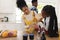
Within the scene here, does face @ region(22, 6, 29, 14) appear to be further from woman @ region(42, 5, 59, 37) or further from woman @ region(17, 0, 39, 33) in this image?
woman @ region(42, 5, 59, 37)

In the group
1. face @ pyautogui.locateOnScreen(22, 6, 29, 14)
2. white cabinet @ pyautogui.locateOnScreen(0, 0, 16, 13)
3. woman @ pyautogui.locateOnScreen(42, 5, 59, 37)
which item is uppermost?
white cabinet @ pyautogui.locateOnScreen(0, 0, 16, 13)

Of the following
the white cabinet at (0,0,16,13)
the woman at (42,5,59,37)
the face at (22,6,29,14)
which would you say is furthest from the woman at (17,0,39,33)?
the white cabinet at (0,0,16,13)

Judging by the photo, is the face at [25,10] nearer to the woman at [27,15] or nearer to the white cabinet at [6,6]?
the woman at [27,15]

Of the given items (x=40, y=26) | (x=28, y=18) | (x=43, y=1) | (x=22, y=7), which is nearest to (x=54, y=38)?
(x=40, y=26)


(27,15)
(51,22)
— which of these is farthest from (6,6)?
(51,22)

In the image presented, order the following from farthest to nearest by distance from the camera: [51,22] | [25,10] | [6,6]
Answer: [6,6]
[25,10]
[51,22]

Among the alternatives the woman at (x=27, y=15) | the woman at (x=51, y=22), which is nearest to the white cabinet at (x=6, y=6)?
the woman at (x=27, y=15)

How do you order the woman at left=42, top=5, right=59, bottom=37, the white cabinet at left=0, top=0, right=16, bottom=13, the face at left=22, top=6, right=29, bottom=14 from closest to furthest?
the woman at left=42, top=5, right=59, bottom=37, the face at left=22, top=6, right=29, bottom=14, the white cabinet at left=0, top=0, right=16, bottom=13

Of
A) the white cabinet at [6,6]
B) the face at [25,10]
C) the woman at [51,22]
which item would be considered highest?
the white cabinet at [6,6]

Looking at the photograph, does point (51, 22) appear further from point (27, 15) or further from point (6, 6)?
point (6, 6)

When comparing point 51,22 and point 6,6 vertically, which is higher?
point 6,6

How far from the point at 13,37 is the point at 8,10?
72.7 inches

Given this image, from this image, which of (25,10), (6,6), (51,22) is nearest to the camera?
(51,22)

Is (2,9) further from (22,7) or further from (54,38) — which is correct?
(54,38)
